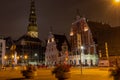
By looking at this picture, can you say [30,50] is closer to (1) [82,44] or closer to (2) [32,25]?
(2) [32,25]

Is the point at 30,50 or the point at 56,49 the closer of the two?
the point at 56,49

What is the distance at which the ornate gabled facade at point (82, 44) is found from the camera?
230 ft

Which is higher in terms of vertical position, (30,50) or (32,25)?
(32,25)

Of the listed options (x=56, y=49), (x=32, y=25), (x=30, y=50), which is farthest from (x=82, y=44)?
(x=32, y=25)

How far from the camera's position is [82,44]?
247ft

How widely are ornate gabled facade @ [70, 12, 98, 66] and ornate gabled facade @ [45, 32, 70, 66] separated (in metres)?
3.65

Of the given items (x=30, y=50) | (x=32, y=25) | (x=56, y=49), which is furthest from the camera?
(x=32, y=25)

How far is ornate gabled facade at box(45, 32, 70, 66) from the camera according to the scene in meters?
82.1

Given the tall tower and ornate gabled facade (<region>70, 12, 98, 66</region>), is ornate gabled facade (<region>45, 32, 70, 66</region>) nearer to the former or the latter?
ornate gabled facade (<region>70, 12, 98, 66</region>)

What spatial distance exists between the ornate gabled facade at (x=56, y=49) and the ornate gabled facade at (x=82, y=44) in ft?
12.0

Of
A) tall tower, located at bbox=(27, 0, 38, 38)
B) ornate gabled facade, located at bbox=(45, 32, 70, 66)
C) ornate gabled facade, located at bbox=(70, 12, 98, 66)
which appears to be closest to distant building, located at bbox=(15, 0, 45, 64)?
ornate gabled facade, located at bbox=(45, 32, 70, 66)

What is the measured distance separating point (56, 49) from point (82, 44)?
12.9 m

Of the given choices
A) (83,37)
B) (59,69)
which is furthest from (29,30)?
(59,69)

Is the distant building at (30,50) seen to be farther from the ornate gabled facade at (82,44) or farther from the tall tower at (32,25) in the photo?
the ornate gabled facade at (82,44)
